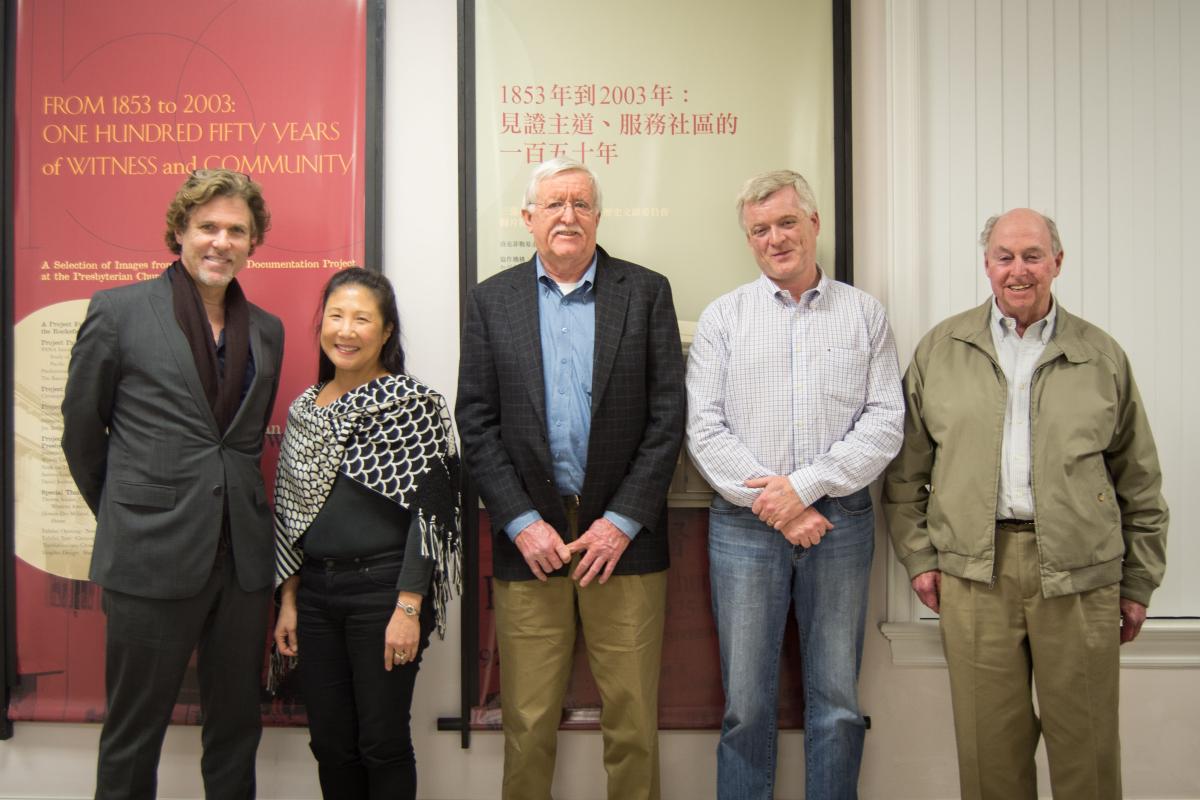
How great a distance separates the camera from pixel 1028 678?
178 centimetres

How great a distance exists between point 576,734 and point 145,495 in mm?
1398

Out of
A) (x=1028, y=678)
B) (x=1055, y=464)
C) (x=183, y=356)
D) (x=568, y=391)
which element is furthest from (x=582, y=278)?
(x=1028, y=678)

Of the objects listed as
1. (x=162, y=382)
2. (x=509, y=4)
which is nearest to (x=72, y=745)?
(x=162, y=382)

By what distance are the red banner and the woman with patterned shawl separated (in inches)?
22.6

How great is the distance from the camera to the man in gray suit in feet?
5.50

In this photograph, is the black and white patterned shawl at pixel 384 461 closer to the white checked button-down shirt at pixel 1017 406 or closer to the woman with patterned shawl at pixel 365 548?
the woman with patterned shawl at pixel 365 548

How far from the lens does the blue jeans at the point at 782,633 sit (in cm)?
186

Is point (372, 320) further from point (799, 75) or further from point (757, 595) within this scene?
point (799, 75)

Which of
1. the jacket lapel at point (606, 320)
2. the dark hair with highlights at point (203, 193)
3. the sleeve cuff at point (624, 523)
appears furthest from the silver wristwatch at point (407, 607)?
the dark hair with highlights at point (203, 193)

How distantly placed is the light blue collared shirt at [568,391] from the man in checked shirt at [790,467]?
287 millimetres

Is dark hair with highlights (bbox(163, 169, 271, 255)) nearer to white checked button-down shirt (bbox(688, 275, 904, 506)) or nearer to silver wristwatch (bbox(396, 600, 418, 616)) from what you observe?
silver wristwatch (bbox(396, 600, 418, 616))

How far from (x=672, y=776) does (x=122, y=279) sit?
7.58ft

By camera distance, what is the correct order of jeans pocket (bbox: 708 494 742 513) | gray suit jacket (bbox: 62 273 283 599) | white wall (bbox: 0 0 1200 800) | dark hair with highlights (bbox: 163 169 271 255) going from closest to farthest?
gray suit jacket (bbox: 62 273 283 599) → dark hair with highlights (bbox: 163 169 271 255) → jeans pocket (bbox: 708 494 742 513) → white wall (bbox: 0 0 1200 800)

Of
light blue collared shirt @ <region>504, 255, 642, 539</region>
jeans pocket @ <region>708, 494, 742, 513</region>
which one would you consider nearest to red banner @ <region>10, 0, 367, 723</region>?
Result: light blue collared shirt @ <region>504, 255, 642, 539</region>
